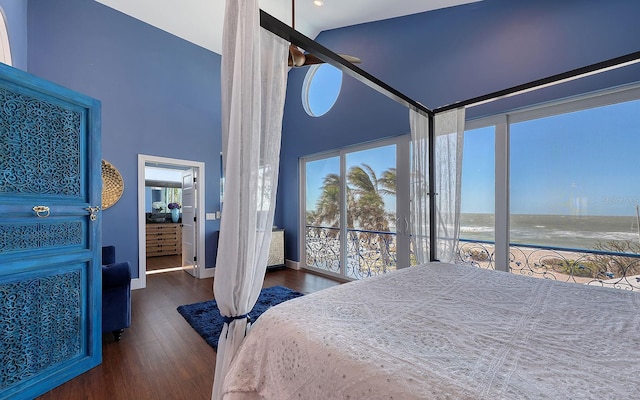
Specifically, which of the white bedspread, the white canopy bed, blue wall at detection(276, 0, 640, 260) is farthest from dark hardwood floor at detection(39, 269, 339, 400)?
blue wall at detection(276, 0, 640, 260)

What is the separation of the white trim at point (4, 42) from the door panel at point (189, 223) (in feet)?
Result: 8.51

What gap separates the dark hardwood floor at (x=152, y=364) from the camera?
179 centimetres

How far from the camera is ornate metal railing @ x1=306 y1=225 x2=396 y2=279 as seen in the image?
3980 millimetres

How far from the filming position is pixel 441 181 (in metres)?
2.60

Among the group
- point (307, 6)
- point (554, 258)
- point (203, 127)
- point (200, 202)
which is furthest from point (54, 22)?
point (554, 258)

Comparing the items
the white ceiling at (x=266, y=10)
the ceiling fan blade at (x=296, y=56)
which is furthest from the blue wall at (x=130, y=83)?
the ceiling fan blade at (x=296, y=56)

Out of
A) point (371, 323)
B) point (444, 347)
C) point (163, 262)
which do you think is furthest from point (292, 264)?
point (444, 347)

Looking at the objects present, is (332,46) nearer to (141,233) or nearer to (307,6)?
(307,6)

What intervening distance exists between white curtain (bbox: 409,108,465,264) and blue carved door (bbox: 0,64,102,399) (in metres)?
2.78

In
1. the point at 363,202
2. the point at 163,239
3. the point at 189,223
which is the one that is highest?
the point at 363,202

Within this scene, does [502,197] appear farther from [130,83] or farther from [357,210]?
[130,83]

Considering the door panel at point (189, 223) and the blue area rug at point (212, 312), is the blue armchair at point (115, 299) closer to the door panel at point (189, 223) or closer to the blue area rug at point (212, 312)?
the blue area rug at point (212, 312)

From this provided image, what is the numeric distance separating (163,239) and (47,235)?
5.27 meters

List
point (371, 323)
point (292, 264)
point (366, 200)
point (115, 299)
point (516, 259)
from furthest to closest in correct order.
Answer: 1. point (292, 264)
2. point (366, 200)
3. point (516, 259)
4. point (115, 299)
5. point (371, 323)
